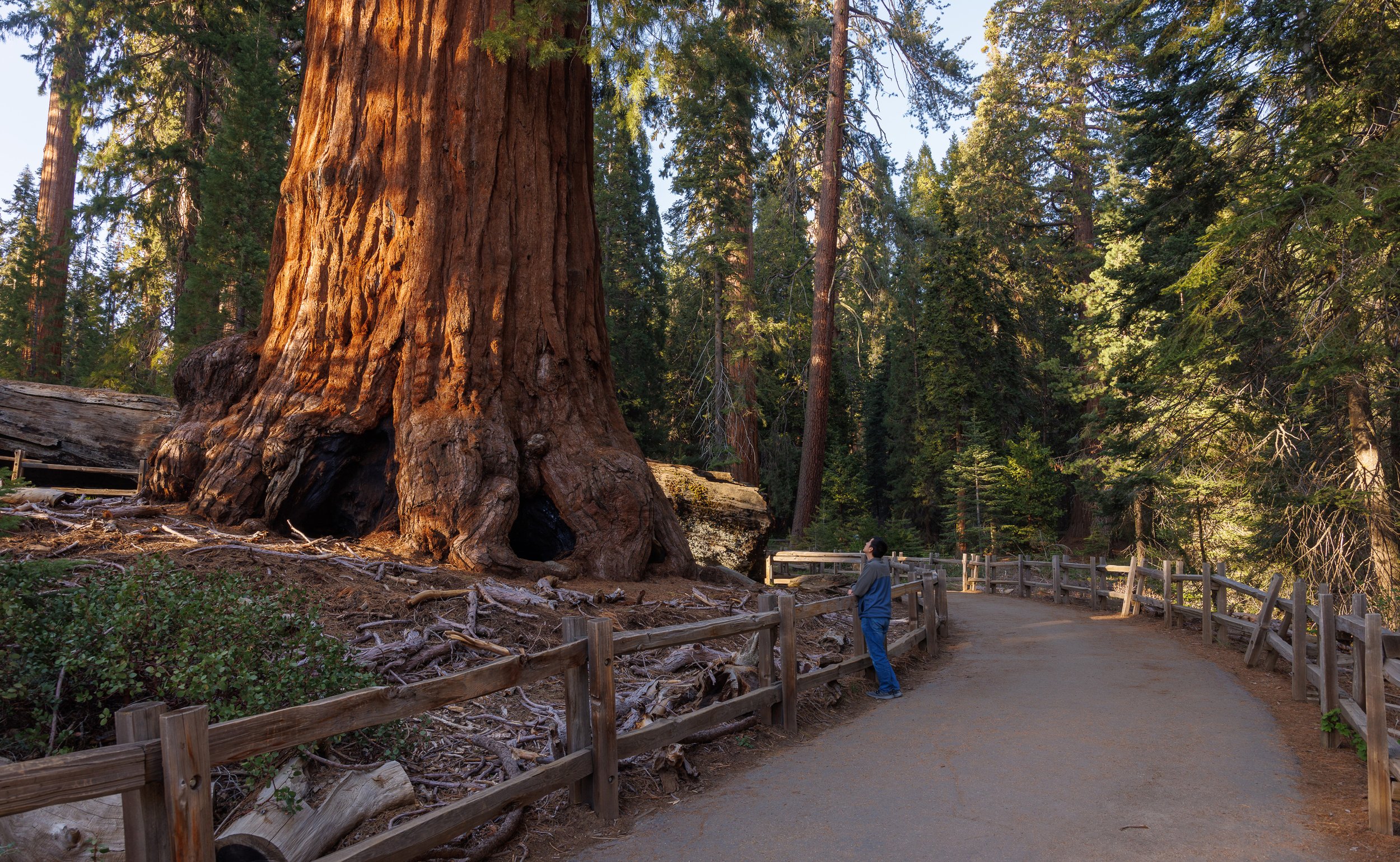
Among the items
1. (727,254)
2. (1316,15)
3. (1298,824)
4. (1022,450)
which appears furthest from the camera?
(1022,450)

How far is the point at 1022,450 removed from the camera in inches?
1383

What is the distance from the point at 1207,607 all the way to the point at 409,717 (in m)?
12.4

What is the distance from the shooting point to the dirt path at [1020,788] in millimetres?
4598

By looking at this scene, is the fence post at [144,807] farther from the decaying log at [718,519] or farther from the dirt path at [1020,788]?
the decaying log at [718,519]

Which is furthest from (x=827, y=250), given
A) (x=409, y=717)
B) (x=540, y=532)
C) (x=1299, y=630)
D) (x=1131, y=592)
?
(x=409, y=717)

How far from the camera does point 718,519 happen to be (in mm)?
14430

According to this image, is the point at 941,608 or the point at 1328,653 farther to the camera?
the point at 941,608

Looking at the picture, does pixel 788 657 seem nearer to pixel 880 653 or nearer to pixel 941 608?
pixel 880 653

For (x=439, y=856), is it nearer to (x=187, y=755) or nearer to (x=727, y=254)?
(x=187, y=755)

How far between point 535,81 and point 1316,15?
42.0ft

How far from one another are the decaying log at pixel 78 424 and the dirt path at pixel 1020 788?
9.83 m

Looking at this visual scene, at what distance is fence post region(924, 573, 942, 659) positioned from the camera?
37.7 feet

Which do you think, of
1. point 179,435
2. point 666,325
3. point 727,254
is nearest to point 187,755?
point 179,435

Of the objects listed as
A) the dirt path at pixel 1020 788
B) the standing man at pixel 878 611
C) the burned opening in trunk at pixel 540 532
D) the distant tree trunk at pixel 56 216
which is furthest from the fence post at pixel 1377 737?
the distant tree trunk at pixel 56 216
